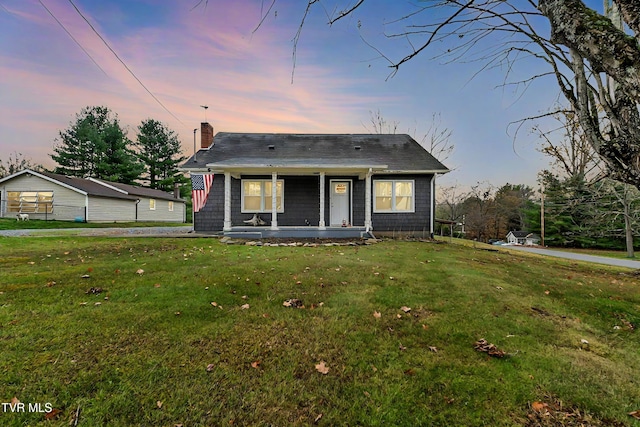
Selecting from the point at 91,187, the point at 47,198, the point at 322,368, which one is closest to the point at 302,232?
the point at 322,368

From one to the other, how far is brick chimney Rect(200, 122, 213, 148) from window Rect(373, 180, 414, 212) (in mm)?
9944

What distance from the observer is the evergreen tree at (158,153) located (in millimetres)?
38812

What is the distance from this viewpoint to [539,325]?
3508 millimetres

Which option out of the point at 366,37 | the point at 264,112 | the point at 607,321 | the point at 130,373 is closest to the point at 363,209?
the point at 264,112

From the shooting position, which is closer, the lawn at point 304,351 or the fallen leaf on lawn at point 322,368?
the lawn at point 304,351

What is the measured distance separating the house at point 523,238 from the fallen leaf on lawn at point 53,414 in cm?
3130

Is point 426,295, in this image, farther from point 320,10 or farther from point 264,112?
point 264,112

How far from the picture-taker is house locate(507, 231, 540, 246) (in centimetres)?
2566

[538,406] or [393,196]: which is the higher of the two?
[393,196]

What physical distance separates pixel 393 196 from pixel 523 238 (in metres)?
22.0

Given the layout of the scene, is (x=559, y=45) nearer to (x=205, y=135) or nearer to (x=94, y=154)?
(x=205, y=135)

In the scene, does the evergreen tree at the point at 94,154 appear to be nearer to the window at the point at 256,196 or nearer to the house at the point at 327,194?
the house at the point at 327,194

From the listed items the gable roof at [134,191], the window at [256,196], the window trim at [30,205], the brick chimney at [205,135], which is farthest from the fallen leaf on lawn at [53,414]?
the gable roof at [134,191]

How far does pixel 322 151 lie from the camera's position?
14992 mm
